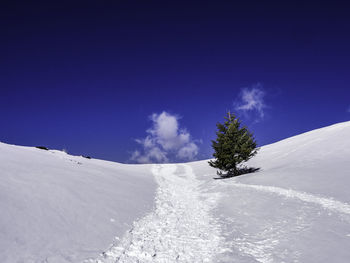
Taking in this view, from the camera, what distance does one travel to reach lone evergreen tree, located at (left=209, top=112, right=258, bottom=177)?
23078mm

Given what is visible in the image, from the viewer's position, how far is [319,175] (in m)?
16.1

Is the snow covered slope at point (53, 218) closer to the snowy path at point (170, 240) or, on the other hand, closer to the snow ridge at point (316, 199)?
the snowy path at point (170, 240)

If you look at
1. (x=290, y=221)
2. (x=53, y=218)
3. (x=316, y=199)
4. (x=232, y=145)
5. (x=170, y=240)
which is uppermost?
(x=232, y=145)

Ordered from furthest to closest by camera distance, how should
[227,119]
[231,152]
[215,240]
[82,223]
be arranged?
[227,119] < [231,152] < [82,223] < [215,240]

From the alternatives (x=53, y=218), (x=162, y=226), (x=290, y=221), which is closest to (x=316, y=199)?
(x=290, y=221)

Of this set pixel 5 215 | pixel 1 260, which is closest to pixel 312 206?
pixel 1 260

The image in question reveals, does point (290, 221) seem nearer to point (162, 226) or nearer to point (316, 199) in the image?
point (316, 199)

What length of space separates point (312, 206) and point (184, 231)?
266 inches

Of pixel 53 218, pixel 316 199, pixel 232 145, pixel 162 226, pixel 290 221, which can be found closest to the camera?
pixel 53 218

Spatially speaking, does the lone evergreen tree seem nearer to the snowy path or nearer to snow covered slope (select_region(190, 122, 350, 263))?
snow covered slope (select_region(190, 122, 350, 263))

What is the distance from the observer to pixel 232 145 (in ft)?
77.0

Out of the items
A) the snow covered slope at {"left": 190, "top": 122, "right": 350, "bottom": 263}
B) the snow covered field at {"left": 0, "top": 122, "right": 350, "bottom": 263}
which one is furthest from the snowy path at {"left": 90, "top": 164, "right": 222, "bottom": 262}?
the snow covered slope at {"left": 190, "top": 122, "right": 350, "bottom": 263}

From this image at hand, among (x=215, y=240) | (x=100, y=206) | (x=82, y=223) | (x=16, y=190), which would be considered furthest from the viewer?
(x=100, y=206)

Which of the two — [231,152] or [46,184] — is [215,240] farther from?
[231,152]
